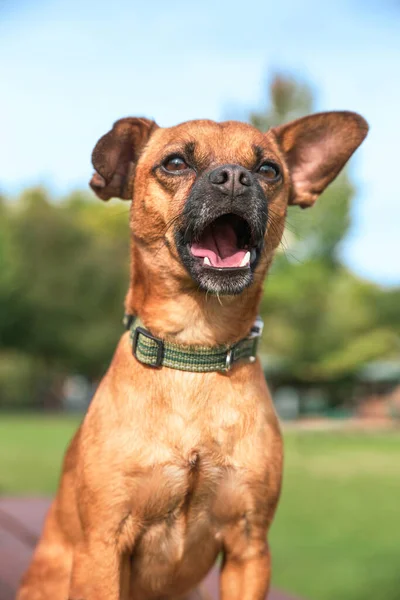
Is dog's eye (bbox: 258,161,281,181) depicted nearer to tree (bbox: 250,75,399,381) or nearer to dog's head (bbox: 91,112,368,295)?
dog's head (bbox: 91,112,368,295)

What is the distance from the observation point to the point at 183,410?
2.49m

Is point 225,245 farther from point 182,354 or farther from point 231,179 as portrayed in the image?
point 182,354

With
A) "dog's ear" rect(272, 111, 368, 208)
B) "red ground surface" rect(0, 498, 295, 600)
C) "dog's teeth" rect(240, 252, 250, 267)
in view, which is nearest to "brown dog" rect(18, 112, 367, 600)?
"dog's teeth" rect(240, 252, 250, 267)

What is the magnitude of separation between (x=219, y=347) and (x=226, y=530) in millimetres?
601

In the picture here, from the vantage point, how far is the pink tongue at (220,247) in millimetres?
2521

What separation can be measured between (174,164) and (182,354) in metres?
0.65

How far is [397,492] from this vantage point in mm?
10781

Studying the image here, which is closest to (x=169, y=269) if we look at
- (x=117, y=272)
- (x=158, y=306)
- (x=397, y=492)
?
(x=158, y=306)

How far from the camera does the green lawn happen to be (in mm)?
5840

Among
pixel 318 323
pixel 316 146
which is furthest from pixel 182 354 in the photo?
pixel 318 323

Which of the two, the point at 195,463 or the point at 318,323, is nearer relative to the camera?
the point at 195,463

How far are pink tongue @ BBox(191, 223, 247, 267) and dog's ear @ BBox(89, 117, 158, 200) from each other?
43cm

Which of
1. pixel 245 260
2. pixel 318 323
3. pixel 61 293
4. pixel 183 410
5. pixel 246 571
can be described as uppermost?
pixel 245 260

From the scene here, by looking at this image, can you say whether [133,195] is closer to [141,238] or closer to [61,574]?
[141,238]
